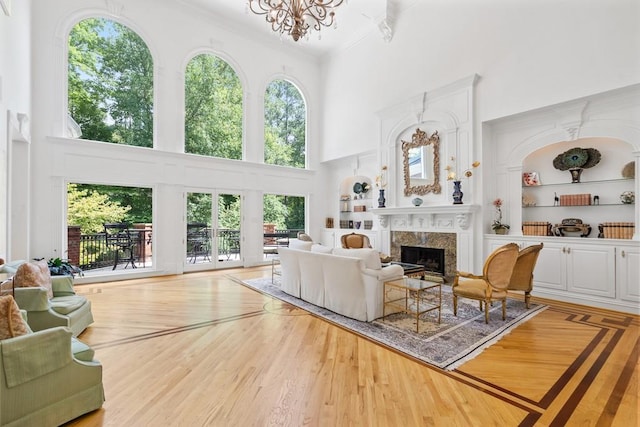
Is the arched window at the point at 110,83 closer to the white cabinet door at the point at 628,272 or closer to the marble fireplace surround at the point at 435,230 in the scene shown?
the marble fireplace surround at the point at 435,230

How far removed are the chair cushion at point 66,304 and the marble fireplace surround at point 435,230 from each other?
591 cm

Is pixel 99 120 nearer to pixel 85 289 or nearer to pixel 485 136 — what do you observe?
pixel 85 289

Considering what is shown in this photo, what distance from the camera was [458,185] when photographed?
608 centimetres

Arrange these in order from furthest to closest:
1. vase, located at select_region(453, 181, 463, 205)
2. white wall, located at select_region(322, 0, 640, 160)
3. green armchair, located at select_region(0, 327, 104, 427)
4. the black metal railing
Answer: the black metal railing → vase, located at select_region(453, 181, 463, 205) → white wall, located at select_region(322, 0, 640, 160) → green armchair, located at select_region(0, 327, 104, 427)

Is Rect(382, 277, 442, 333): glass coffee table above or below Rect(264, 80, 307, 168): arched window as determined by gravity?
below

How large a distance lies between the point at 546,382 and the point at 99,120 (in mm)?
8441

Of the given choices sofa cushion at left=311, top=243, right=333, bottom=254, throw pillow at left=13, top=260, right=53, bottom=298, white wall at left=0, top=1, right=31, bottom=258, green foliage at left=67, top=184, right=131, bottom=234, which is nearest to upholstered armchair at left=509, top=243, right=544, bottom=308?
sofa cushion at left=311, top=243, right=333, bottom=254

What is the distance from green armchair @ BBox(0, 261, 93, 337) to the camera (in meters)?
2.82

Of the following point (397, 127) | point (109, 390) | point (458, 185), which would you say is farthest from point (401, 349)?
point (397, 127)

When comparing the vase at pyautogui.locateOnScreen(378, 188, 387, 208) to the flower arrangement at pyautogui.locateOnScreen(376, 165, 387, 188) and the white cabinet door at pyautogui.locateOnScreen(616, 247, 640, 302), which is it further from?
the white cabinet door at pyautogui.locateOnScreen(616, 247, 640, 302)

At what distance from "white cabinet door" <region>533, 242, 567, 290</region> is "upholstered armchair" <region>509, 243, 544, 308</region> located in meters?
0.79

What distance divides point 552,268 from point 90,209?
28.7ft

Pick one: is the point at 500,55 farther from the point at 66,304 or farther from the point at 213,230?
the point at 66,304

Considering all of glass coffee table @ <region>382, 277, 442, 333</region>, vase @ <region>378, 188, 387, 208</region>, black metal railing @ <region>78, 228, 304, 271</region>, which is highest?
vase @ <region>378, 188, 387, 208</region>
